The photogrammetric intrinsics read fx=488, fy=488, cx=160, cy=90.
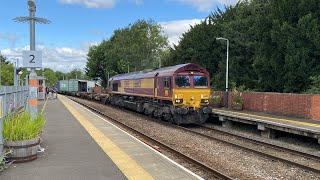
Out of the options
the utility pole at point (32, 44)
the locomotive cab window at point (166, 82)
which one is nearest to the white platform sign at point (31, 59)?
the utility pole at point (32, 44)

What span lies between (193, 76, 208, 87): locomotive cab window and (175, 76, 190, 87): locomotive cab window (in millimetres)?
438

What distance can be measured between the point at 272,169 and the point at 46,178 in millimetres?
6172

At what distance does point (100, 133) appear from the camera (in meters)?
18.4

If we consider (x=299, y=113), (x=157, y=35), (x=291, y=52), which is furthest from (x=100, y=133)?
(x=157, y=35)

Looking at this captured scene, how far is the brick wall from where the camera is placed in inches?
983

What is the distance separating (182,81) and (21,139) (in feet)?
51.5

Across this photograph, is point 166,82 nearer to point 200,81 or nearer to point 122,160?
point 200,81

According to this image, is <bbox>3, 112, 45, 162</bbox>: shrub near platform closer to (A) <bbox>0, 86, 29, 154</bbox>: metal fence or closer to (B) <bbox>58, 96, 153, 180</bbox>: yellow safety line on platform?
(A) <bbox>0, 86, 29, 154</bbox>: metal fence

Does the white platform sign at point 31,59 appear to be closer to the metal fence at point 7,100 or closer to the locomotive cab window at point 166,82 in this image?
the metal fence at point 7,100

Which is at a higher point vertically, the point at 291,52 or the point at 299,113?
the point at 291,52

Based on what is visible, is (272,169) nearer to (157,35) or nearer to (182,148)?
(182,148)

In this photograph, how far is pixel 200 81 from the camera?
26891 mm

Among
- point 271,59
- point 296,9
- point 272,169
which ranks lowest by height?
point 272,169

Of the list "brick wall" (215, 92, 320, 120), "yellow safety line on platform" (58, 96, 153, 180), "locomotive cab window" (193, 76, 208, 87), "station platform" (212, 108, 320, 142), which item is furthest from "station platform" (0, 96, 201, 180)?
"brick wall" (215, 92, 320, 120)
